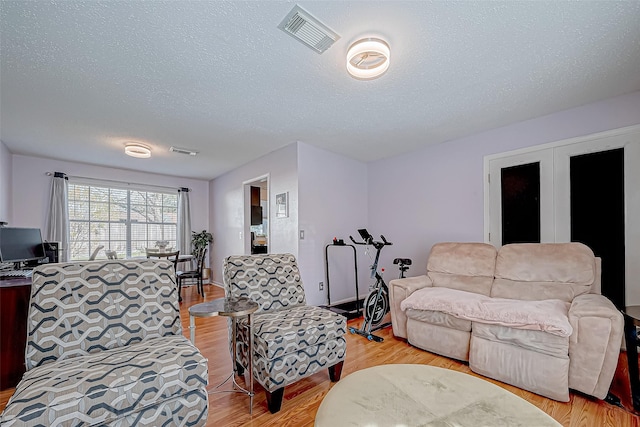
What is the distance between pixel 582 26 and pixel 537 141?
166 centimetres

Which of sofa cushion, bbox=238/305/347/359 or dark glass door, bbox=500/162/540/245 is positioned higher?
dark glass door, bbox=500/162/540/245

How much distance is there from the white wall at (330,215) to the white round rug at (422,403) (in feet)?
8.90

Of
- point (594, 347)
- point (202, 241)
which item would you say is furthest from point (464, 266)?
point (202, 241)

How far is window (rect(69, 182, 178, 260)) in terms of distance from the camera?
5.08m

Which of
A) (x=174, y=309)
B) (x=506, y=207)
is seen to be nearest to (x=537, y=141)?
(x=506, y=207)

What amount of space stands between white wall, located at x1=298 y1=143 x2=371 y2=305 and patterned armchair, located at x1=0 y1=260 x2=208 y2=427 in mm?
2230

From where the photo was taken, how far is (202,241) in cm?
615

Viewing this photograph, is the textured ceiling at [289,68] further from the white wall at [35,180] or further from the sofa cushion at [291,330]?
the sofa cushion at [291,330]

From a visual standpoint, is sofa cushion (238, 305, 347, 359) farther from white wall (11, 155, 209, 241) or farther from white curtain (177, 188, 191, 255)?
white wall (11, 155, 209, 241)

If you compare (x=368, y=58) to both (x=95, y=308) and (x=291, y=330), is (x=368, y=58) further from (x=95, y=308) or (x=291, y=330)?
(x=95, y=308)

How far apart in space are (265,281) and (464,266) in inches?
89.0

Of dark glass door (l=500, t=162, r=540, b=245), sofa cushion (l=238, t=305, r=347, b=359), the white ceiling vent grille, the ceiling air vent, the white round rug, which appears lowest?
sofa cushion (l=238, t=305, r=347, b=359)

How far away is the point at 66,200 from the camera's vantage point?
481 cm

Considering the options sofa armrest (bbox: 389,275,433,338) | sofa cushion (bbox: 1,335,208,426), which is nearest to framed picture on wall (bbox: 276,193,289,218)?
sofa armrest (bbox: 389,275,433,338)
